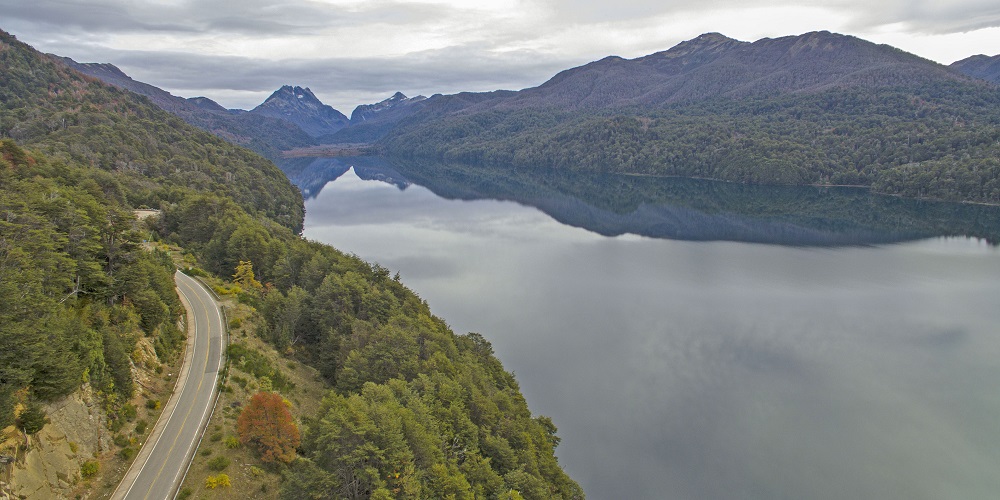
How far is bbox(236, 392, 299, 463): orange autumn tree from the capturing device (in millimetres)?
21312

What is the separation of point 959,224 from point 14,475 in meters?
131

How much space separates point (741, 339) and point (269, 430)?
1580 inches

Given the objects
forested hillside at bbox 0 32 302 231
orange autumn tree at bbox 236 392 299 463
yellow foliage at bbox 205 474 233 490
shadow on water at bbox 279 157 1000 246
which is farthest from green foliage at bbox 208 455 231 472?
shadow on water at bbox 279 157 1000 246

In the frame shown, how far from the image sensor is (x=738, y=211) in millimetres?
121750

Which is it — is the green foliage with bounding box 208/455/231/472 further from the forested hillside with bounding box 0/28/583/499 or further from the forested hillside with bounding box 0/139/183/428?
the forested hillside with bounding box 0/139/183/428

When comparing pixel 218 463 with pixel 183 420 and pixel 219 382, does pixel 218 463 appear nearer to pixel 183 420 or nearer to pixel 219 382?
pixel 183 420

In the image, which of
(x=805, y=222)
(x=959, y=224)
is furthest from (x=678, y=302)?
(x=959, y=224)

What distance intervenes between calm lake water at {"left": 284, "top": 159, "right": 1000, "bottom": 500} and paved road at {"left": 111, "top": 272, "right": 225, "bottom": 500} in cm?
1969

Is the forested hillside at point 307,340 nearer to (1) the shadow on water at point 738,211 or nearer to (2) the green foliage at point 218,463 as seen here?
(2) the green foliage at point 218,463

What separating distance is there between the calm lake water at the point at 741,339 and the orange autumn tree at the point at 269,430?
16.6 meters

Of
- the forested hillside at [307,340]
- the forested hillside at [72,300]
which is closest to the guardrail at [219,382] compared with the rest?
the forested hillside at [307,340]

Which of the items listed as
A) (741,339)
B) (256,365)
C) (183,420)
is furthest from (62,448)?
(741,339)

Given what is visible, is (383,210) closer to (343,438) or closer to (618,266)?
(618,266)

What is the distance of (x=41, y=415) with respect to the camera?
55.0 ft
